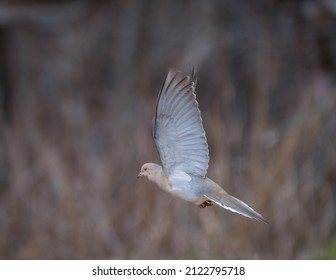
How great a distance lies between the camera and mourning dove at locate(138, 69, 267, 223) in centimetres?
210

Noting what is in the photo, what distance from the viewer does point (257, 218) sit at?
2076 millimetres

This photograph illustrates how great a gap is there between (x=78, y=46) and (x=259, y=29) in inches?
151

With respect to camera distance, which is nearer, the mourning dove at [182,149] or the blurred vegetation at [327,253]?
the mourning dove at [182,149]

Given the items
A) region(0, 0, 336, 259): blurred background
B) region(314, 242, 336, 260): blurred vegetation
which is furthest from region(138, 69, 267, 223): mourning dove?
region(314, 242, 336, 260): blurred vegetation

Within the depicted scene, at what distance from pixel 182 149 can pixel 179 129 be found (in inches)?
2.1

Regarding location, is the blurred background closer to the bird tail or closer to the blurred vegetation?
the blurred vegetation

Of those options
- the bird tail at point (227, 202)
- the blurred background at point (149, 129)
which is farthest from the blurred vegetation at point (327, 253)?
the bird tail at point (227, 202)

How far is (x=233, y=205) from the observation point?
7.21 feet

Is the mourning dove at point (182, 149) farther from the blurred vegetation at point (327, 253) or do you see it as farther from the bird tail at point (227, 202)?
the blurred vegetation at point (327, 253)

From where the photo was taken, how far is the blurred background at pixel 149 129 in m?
6.72

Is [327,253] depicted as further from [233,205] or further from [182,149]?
[182,149]

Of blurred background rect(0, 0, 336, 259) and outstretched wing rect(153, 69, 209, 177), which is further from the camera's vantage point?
blurred background rect(0, 0, 336, 259)

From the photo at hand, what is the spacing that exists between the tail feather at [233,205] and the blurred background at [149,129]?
6.59 ft

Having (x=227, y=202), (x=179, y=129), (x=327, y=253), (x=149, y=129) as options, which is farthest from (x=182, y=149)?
(x=149, y=129)
